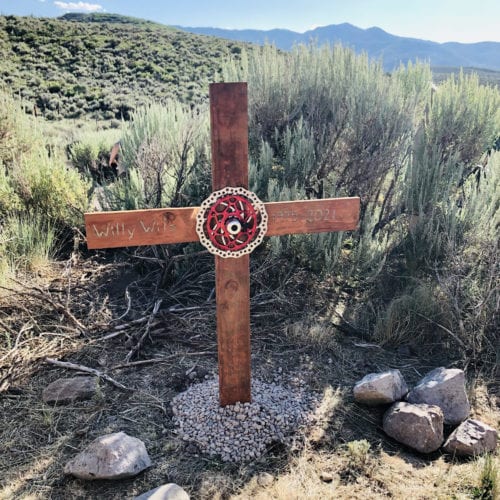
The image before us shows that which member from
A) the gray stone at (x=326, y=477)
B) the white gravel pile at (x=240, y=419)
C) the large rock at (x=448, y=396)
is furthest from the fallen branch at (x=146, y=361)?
the large rock at (x=448, y=396)

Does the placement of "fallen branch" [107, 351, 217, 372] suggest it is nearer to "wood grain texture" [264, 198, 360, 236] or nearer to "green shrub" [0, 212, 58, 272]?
"wood grain texture" [264, 198, 360, 236]

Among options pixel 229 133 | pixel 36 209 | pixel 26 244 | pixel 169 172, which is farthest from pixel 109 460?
pixel 36 209

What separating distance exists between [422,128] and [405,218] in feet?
4.69

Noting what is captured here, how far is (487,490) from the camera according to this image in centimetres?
238

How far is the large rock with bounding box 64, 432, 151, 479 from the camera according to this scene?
245 cm

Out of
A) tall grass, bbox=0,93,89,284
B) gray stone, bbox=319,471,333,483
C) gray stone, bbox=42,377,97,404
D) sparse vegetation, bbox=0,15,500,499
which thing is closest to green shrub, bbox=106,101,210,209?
sparse vegetation, bbox=0,15,500,499

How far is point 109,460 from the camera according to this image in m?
2.47

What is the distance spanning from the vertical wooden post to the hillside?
1512cm

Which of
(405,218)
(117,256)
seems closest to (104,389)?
(117,256)

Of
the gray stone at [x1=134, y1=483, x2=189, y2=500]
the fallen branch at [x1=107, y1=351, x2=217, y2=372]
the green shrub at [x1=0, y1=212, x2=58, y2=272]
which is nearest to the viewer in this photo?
the gray stone at [x1=134, y1=483, x2=189, y2=500]

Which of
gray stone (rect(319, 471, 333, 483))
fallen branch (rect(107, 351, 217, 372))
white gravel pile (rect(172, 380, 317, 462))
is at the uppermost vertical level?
fallen branch (rect(107, 351, 217, 372))

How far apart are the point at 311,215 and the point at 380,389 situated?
1.29m

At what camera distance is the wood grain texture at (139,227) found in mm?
2586

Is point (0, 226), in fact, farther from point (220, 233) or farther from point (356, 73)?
point (356, 73)
